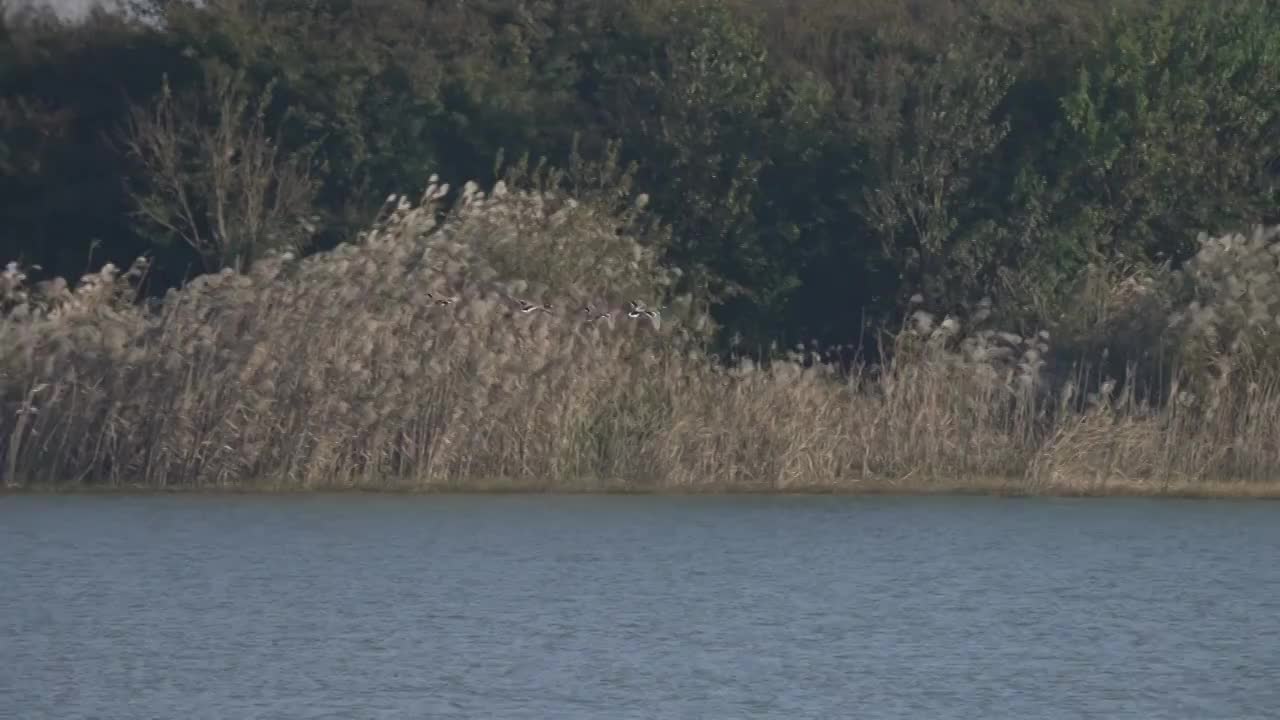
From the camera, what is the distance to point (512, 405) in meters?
19.3

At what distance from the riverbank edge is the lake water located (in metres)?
0.30

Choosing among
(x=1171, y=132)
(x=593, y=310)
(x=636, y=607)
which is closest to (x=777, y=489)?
(x=593, y=310)

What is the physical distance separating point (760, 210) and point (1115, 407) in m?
8.08

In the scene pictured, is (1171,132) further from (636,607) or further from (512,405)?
(636,607)

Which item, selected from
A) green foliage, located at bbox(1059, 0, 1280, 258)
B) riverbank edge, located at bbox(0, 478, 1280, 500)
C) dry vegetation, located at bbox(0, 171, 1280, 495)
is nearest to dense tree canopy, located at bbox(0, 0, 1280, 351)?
green foliage, located at bbox(1059, 0, 1280, 258)

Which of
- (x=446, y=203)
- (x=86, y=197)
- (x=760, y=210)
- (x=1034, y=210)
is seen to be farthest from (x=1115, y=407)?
(x=86, y=197)

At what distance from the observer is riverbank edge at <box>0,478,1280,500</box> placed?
1892cm

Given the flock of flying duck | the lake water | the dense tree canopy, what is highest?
the dense tree canopy

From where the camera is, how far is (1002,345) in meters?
23.7

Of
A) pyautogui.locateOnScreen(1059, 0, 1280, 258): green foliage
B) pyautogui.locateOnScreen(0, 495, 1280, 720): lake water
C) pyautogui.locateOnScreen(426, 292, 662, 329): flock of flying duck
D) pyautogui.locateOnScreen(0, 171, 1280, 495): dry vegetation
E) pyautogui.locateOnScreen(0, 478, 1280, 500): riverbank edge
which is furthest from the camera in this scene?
pyautogui.locateOnScreen(1059, 0, 1280, 258): green foliage

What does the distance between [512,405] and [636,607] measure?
19.4 ft

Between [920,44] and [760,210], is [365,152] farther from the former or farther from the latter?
[920,44]

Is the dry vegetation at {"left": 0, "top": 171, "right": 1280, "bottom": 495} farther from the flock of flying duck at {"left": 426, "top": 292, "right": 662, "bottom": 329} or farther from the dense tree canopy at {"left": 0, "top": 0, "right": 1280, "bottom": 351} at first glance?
the dense tree canopy at {"left": 0, "top": 0, "right": 1280, "bottom": 351}

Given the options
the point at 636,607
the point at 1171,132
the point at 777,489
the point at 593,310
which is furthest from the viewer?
the point at 1171,132
